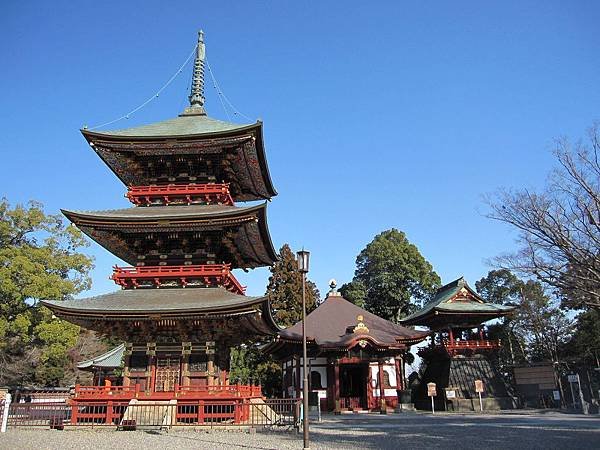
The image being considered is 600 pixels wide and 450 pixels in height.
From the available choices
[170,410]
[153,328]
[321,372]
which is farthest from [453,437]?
[321,372]

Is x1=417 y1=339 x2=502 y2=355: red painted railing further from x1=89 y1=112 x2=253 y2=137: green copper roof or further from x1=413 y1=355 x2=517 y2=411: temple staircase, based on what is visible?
x1=89 y1=112 x2=253 y2=137: green copper roof

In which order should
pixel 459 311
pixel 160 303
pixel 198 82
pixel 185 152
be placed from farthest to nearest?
pixel 459 311, pixel 198 82, pixel 185 152, pixel 160 303

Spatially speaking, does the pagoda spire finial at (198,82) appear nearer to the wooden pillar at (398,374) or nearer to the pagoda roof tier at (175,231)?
the pagoda roof tier at (175,231)

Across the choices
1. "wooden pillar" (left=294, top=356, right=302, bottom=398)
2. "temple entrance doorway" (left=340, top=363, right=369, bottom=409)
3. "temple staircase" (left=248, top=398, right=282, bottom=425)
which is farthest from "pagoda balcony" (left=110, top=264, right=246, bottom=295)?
"temple entrance doorway" (left=340, top=363, right=369, bottom=409)

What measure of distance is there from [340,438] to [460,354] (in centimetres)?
2323

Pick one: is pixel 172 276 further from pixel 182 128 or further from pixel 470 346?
pixel 470 346

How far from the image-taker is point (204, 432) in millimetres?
18625

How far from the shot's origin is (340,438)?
1738cm

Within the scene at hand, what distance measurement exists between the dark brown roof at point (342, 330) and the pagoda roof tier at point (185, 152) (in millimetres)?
12683

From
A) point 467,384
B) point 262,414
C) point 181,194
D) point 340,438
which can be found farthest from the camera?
point 467,384

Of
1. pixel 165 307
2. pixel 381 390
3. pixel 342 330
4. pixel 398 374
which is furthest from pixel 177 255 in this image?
pixel 398 374

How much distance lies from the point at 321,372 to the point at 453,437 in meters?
18.0

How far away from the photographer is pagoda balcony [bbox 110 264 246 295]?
22875mm

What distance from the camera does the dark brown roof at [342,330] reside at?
109ft
